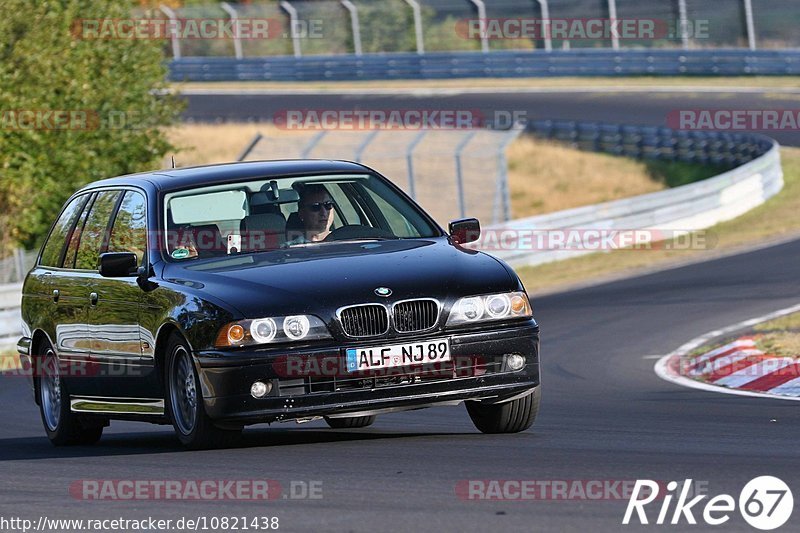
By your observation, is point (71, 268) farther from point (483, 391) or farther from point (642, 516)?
point (642, 516)

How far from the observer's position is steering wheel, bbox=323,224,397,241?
8.67m

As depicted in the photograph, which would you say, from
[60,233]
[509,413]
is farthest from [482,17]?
[509,413]

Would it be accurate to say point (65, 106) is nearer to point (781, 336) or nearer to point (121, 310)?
point (781, 336)

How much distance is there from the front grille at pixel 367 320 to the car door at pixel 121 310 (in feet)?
4.78

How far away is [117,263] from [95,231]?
113 centimetres

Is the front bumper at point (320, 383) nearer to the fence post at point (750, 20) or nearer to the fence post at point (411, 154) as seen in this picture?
the fence post at point (411, 154)

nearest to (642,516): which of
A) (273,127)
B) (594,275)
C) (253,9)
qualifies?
(594,275)

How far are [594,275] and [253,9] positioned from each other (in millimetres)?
30047

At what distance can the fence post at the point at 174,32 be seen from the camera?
4756 centimetres

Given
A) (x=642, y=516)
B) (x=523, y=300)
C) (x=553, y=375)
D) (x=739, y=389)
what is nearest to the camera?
(x=642, y=516)

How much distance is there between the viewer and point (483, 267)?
317 inches

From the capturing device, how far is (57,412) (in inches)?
380

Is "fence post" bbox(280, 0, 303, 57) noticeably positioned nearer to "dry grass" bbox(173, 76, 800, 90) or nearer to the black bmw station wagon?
"dry grass" bbox(173, 76, 800, 90)

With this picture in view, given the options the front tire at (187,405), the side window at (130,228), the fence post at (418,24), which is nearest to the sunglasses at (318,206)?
the side window at (130,228)
